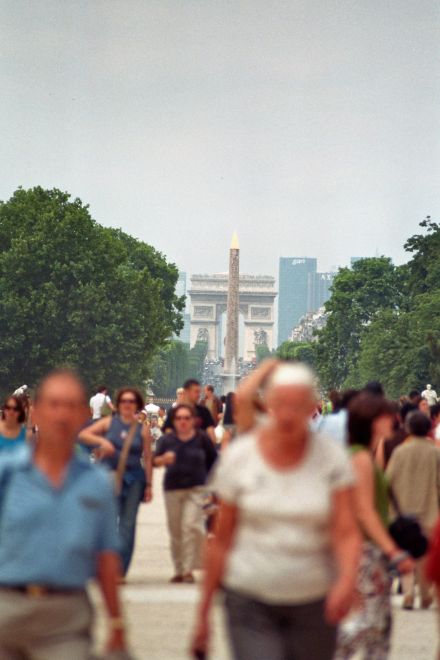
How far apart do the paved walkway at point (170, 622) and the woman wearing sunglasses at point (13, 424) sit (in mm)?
1410

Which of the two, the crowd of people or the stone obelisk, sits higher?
the stone obelisk

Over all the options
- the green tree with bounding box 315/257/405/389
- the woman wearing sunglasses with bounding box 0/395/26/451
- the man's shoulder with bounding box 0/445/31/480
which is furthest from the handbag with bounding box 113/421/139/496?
the green tree with bounding box 315/257/405/389

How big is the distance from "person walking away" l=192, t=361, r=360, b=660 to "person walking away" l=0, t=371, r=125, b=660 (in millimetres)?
423

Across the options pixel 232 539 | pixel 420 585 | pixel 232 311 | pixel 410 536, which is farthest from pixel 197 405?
pixel 232 311

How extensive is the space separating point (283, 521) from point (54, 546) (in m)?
0.77

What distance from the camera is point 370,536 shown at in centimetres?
823

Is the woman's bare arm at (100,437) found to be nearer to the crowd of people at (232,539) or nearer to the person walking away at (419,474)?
the person walking away at (419,474)

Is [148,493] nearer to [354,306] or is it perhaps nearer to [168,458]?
[168,458]

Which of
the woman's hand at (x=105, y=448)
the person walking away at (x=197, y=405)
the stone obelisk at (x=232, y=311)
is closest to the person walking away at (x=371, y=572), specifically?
the woman's hand at (x=105, y=448)

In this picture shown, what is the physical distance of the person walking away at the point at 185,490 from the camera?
1577 cm

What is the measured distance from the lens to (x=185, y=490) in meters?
15.9

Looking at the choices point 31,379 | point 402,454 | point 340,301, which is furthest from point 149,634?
point 340,301

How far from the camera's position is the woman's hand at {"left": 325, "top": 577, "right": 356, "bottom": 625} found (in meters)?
6.40

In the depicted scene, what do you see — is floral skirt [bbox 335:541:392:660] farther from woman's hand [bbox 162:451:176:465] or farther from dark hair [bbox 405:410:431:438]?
woman's hand [bbox 162:451:176:465]
